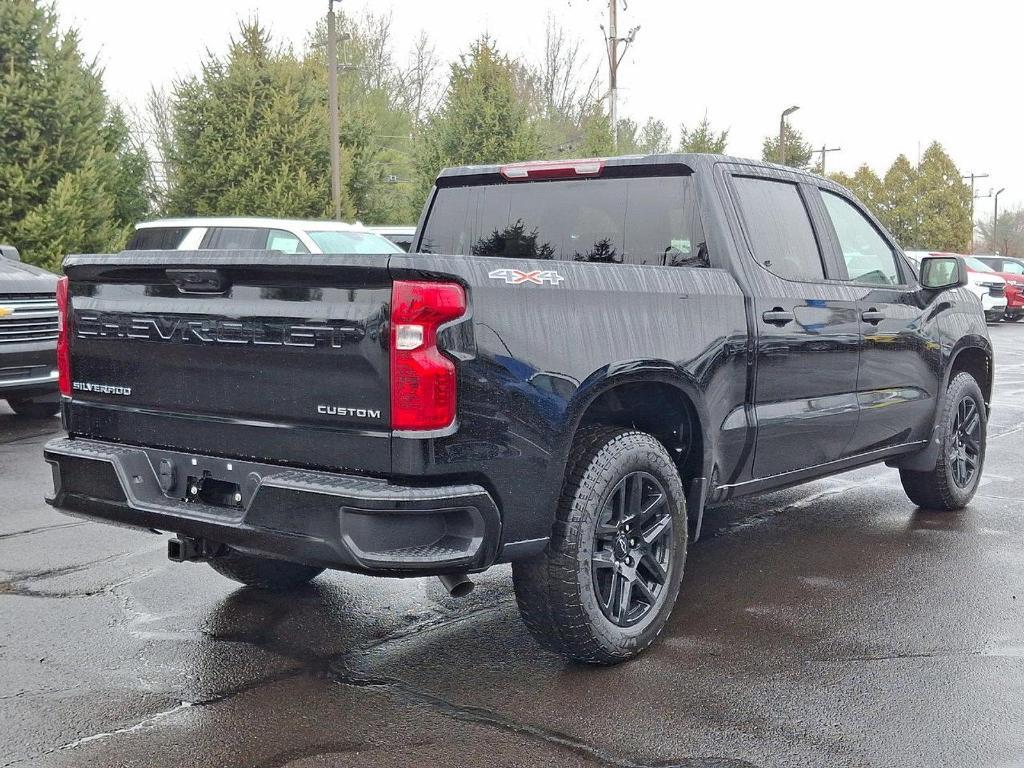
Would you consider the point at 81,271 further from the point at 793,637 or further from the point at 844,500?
the point at 844,500

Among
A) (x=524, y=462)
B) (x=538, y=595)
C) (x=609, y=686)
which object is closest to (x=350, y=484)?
(x=524, y=462)

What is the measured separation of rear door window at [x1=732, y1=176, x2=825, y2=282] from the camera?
15.9 ft

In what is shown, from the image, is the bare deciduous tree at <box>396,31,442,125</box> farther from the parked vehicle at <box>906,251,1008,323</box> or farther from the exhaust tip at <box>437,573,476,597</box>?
the exhaust tip at <box>437,573,476,597</box>

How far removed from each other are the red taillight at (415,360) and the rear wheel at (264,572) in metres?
1.66

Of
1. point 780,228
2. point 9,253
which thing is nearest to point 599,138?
point 9,253

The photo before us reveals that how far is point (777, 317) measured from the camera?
4750mm

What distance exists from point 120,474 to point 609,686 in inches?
73.7

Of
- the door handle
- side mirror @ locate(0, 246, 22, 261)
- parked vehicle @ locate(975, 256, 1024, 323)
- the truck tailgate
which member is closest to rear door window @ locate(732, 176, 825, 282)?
the door handle

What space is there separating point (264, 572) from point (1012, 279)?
30880mm

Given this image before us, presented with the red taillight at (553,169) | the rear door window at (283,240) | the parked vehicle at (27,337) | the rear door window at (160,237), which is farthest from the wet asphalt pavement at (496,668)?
the rear door window at (160,237)

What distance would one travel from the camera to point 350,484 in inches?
130

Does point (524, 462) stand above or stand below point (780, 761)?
above

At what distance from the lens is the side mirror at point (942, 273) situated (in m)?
5.94

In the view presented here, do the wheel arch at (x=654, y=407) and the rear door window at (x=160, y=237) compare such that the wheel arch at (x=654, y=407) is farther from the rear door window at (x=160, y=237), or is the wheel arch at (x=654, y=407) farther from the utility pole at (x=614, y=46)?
the utility pole at (x=614, y=46)
